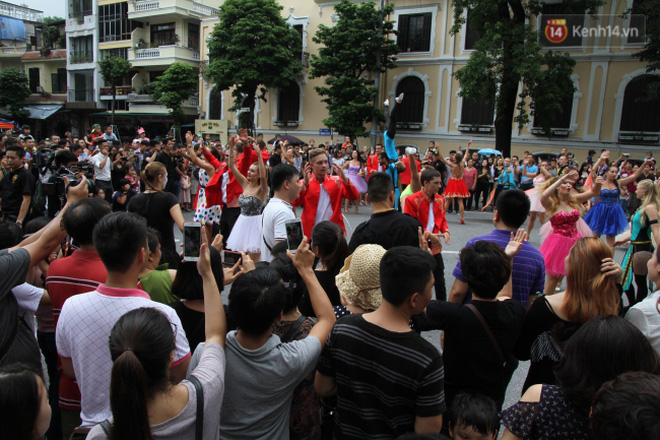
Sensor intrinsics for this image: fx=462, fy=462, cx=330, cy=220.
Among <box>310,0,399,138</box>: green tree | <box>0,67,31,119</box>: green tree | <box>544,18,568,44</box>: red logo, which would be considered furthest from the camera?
<box>0,67,31,119</box>: green tree

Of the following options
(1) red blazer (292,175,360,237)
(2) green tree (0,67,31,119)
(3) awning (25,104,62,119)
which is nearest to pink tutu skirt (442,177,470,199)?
(1) red blazer (292,175,360,237)

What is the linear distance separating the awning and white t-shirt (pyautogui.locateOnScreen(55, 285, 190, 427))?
4396 cm

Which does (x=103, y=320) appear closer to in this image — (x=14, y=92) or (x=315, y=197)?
(x=315, y=197)

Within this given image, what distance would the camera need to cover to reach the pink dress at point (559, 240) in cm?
554

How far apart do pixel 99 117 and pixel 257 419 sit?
43838 millimetres

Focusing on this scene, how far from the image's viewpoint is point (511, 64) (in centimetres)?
2022

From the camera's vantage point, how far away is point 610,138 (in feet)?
74.4

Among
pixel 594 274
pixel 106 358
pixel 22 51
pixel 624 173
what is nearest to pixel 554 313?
pixel 594 274

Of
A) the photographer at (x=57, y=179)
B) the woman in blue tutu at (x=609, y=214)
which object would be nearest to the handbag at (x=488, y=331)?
the photographer at (x=57, y=179)

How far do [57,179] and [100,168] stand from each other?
15.2 ft

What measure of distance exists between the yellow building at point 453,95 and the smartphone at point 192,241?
24.2 metres

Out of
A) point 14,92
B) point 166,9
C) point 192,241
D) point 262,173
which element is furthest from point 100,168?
point 14,92

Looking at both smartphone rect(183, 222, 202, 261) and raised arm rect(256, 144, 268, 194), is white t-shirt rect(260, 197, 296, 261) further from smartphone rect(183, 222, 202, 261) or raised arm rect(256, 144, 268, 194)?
smartphone rect(183, 222, 202, 261)

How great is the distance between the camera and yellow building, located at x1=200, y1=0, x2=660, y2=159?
22141 millimetres
